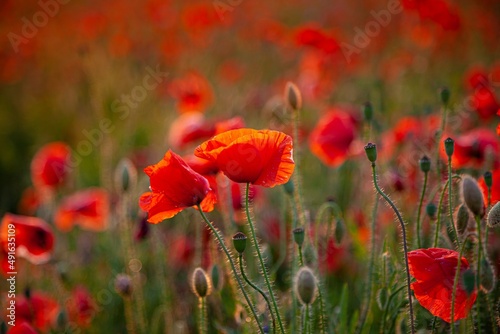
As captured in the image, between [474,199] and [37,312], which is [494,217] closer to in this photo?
[474,199]

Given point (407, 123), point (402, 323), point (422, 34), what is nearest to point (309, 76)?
point (422, 34)

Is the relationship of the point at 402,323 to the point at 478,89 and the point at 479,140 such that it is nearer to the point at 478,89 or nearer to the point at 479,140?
the point at 479,140

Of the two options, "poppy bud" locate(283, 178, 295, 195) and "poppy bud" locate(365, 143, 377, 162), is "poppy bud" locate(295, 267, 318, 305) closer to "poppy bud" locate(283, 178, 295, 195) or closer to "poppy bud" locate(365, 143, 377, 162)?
"poppy bud" locate(365, 143, 377, 162)

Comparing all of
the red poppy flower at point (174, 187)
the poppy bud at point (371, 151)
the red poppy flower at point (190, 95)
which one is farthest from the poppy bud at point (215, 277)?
the red poppy flower at point (190, 95)

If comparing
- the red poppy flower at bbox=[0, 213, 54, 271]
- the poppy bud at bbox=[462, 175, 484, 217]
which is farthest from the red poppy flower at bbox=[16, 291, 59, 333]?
the poppy bud at bbox=[462, 175, 484, 217]

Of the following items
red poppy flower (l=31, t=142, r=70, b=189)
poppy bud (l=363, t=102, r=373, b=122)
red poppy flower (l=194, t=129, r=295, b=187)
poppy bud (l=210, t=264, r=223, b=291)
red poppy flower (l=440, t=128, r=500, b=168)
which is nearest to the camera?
red poppy flower (l=194, t=129, r=295, b=187)

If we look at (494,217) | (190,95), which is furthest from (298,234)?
(190,95)

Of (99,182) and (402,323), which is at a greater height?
(99,182)
